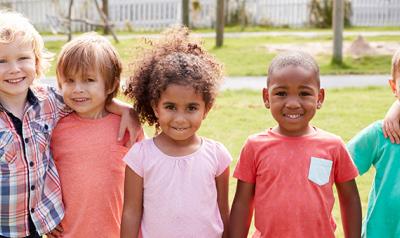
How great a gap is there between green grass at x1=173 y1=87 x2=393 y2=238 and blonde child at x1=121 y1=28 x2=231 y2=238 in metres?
2.99

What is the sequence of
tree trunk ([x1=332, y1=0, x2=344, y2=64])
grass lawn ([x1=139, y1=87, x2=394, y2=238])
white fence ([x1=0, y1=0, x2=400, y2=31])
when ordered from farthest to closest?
white fence ([x1=0, y1=0, x2=400, y2=31])
tree trunk ([x1=332, y1=0, x2=344, y2=64])
grass lawn ([x1=139, y1=87, x2=394, y2=238])

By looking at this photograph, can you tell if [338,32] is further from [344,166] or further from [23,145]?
[23,145]

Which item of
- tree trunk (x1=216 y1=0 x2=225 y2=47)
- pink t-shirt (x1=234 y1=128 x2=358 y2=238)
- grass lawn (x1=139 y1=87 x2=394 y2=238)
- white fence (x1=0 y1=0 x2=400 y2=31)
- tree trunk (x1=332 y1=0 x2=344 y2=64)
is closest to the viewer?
pink t-shirt (x1=234 y1=128 x2=358 y2=238)

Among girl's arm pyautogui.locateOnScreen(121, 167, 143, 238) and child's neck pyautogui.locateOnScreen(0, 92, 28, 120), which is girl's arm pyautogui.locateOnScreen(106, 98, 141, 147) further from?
child's neck pyautogui.locateOnScreen(0, 92, 28, 120)

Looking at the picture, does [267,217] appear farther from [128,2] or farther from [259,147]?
[128,2]

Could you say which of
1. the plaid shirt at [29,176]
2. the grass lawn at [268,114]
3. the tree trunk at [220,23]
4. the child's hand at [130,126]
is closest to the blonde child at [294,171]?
the child's hand at [130,126]

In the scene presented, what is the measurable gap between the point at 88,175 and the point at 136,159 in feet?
1.03

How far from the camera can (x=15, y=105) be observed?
9.91ft

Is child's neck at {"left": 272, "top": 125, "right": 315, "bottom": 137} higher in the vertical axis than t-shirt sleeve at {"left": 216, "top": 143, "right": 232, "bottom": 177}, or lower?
higher

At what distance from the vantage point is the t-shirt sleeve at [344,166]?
9.24 ft

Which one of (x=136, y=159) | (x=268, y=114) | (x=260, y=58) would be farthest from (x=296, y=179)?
(x=260, y=58)

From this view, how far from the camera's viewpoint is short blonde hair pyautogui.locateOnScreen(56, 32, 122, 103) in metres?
3.01

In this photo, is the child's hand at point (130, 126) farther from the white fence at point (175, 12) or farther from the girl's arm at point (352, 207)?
the white fence at point (175, 12)

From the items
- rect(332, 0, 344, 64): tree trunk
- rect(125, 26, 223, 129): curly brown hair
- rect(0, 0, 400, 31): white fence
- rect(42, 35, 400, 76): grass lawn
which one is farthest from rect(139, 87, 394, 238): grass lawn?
rect(0, 0, 400, 31): white fence
